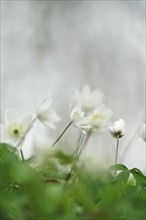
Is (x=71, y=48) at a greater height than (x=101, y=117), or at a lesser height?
greater

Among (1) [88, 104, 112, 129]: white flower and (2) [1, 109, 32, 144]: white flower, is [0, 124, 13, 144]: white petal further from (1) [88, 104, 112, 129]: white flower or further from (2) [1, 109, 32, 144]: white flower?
(1) [88, 104, 112, 129]: white flower

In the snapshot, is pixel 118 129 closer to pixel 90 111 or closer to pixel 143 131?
pixel 143 131

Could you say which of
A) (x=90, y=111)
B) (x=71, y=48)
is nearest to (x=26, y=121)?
(x=90, y=111)

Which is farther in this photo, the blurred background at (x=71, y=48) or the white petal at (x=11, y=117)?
the blurred background at (x=71, y=48)

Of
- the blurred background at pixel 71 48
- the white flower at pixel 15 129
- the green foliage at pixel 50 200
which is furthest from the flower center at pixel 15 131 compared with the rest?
the blurred background at pixel 71 48

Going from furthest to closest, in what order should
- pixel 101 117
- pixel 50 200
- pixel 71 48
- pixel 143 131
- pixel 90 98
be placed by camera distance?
pixel 71 48 < pixel 143 131 < pixel 90 98 < pixel 101 117 < pixel 50 200

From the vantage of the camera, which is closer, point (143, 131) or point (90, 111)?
point (90, 111)

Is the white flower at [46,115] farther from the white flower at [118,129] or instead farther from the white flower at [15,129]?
the white flower at [118,129]

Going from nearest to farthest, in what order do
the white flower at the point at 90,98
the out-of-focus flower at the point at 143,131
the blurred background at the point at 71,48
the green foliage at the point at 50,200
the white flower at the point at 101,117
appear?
the green foliage at the point at 50,200, the white flower at the point at 101,117, the white flower at the point at 90,98, the out-of-focus flower at the point at 143,131, the blurred background at the point at 71,48

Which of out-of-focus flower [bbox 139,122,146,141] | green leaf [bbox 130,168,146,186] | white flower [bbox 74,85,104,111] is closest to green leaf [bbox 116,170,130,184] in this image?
green leaf [bbox 130,168,146,186]
